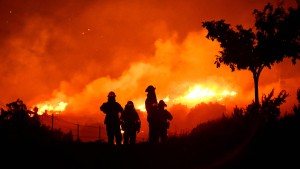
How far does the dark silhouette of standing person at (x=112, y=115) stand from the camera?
46.7 ft

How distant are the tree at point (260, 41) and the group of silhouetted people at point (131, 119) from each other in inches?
322

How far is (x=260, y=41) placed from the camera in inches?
908

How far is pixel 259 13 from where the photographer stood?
2347 cm

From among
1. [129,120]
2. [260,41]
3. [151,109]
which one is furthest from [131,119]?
[260,41]

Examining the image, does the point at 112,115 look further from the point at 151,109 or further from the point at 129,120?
the point at 151,109

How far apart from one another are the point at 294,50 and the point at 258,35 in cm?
225

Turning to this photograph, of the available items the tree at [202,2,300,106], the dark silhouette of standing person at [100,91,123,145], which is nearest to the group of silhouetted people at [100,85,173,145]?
the dark silhouette of standing person at [100,91,123,145]

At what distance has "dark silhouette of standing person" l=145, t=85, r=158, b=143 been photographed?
14898mm

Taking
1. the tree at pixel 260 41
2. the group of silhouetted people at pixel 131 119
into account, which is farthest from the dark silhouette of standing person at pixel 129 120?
the tree at pixel 260 41

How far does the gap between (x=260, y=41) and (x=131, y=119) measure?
11.5m

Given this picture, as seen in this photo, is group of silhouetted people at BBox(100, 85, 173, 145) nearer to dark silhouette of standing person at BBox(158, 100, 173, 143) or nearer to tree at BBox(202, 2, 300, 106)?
dark silhouette of standing person at BBox(158, 100, 173, 143)

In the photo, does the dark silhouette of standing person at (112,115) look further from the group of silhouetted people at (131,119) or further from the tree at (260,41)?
the tree at (260,41)

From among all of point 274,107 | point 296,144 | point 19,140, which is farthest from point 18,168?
point 274,107

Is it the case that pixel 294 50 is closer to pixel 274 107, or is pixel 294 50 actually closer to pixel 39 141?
pixel 274 107
